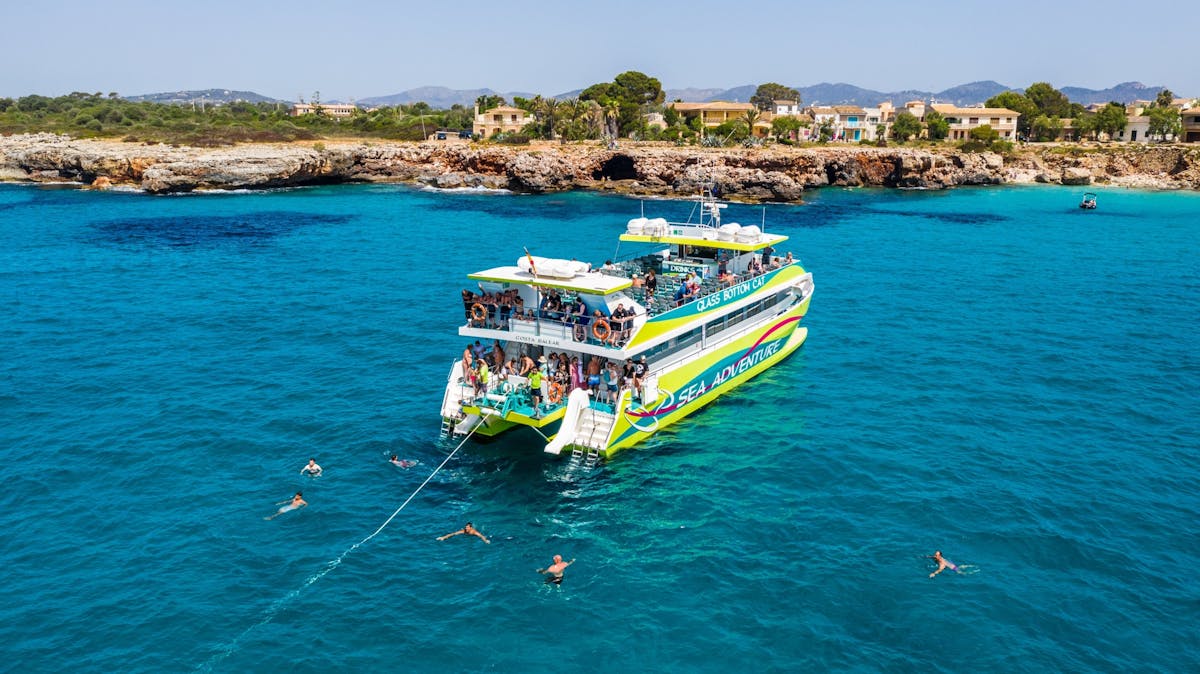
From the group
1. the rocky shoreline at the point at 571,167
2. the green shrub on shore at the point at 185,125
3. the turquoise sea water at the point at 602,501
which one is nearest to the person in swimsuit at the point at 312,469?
the turquoise sea water at the point at 602,501

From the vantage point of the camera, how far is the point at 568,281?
27.4m

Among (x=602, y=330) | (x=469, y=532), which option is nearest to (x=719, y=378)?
(x=602, y=330)

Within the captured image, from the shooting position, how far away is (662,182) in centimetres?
10169

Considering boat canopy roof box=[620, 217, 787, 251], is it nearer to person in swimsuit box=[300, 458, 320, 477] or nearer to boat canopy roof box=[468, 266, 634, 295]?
boat canopy roof box=[468, 266, 634, 295]

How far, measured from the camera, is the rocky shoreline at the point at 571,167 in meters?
98.8

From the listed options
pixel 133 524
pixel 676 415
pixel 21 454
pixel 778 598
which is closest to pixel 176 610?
pixel 133 524

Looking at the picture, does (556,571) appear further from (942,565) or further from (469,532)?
(942,565)

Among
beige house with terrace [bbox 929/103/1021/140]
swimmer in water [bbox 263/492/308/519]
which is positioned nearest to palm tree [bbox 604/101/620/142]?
beige house with terrace [bbox 929/103/1021/140]

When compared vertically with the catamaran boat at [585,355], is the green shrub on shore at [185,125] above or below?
above

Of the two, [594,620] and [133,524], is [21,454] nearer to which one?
[133,524]

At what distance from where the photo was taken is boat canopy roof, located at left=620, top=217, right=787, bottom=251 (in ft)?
111

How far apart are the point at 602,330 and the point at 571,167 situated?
264ft

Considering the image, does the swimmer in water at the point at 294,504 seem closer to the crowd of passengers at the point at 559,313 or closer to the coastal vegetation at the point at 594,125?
the crowd of passengers at the point at 559,313

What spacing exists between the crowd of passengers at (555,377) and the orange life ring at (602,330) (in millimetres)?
958
